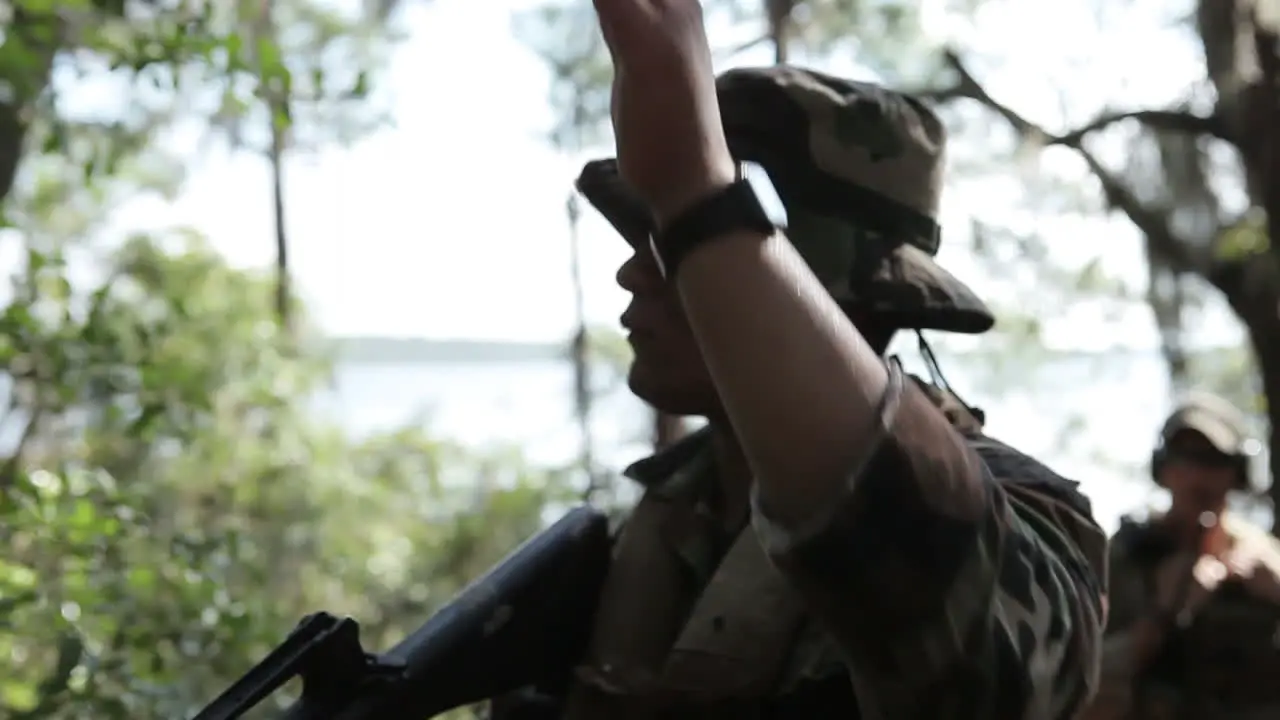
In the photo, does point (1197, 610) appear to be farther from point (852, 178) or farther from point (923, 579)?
point (923, 579)

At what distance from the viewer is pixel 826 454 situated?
18.5 inches

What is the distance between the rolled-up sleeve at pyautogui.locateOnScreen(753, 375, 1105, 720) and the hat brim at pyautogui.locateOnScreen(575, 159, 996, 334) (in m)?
0.27

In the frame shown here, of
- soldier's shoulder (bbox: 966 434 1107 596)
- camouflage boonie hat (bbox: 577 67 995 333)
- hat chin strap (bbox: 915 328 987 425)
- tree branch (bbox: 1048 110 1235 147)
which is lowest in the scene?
soldier's shoulder (bbox: 966 434 1107 596)

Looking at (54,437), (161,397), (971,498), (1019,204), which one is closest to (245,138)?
(54,437)

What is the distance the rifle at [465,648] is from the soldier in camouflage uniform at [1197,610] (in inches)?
76.2

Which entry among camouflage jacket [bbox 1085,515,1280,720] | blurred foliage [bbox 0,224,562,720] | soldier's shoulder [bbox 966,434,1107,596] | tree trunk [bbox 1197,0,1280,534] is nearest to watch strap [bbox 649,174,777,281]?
soldier's shoulder [bbox 966,434,1107,596]

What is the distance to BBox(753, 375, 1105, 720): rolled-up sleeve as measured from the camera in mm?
477

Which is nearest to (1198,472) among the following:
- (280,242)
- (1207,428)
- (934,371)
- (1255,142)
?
(1207,428)

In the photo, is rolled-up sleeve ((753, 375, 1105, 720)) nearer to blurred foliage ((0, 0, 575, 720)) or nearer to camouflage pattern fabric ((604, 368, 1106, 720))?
camouflage pattern fabric ((604, 368, 1106, 720))

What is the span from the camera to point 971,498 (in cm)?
50

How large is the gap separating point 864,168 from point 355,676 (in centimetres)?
43

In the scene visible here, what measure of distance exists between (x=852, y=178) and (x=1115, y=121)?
11.6 ft

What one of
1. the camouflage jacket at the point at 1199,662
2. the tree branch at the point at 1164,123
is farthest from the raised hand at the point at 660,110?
the tree branch at the point at 1164,123

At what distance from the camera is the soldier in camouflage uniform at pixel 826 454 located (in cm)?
47
